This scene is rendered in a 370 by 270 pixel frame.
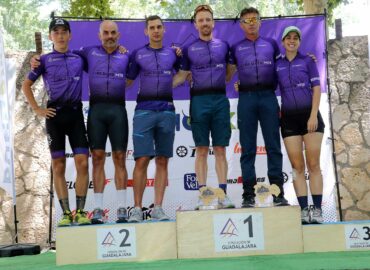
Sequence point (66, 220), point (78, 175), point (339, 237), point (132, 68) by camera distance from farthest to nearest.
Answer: point (132, 68) < point (78, 175) < point (66, 220) < point (339, 237)

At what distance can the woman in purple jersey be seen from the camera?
553cm

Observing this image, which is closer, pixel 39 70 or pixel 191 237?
pixel 191 237

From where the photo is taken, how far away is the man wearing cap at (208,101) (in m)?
5.59

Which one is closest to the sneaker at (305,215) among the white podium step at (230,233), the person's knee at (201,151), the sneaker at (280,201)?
the sneaker at (280,201)

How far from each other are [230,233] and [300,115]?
4.50 ft

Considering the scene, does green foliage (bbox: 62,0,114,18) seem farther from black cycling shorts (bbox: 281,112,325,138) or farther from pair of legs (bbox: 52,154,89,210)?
black cycling shorts (bbox: 281,112,325,138)

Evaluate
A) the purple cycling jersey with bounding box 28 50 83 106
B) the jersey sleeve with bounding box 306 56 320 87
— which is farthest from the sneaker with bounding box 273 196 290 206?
the purple cycling jersey with bounding box 28 50 83 106

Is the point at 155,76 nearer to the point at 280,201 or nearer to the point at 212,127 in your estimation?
the point at 212,127

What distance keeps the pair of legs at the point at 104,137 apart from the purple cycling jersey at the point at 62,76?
0.73 feet

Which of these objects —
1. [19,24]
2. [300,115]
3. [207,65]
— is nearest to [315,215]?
[300,115]

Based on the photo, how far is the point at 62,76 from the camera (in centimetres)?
551

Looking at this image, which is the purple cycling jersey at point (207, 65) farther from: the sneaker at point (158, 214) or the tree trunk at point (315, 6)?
the tree trunk at point (315, 6)

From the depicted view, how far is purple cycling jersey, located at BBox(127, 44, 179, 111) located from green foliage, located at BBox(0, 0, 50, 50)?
19.3 m

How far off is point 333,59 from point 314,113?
2.55 meters
